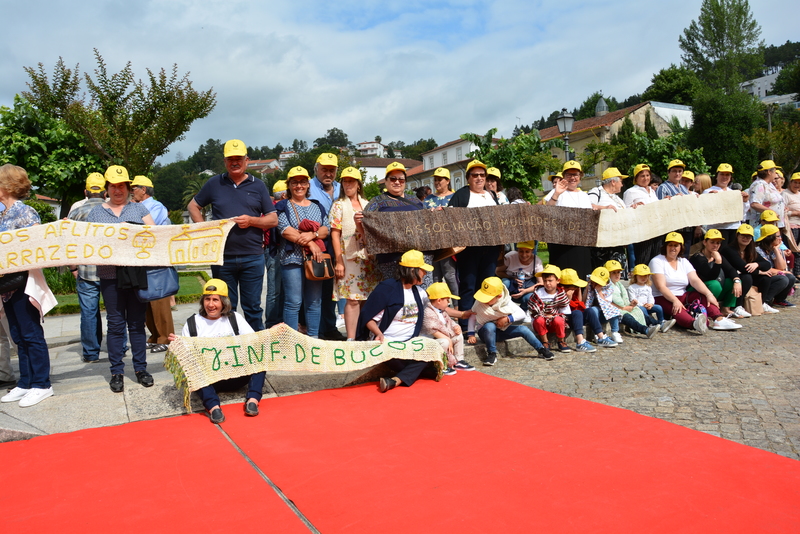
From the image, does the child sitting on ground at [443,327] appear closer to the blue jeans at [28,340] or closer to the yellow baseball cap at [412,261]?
the yellow baseball cap at [412,261]

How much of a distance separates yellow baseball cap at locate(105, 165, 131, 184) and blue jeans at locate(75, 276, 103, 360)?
1.78 meters

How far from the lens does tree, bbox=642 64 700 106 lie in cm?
6109

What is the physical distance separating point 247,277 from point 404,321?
64.1 inches

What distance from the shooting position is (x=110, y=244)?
215 inches

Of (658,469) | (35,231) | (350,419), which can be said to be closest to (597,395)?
(658,469)

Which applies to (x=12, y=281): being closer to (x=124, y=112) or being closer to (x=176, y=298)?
(x=176, y=298)

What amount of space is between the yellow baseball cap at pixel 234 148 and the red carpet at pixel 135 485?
8.94 feet

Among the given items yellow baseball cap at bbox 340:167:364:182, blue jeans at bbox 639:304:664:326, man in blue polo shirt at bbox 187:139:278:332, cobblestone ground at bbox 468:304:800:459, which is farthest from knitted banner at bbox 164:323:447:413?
blue jeans at bbox 639:304:664:326

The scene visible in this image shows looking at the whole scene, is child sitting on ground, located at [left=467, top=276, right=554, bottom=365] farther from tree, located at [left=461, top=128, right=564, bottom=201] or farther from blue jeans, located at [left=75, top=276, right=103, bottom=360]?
tree, located at [left=461, top=128, right=564, bottom=201]

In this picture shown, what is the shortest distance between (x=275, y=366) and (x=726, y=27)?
68039mm

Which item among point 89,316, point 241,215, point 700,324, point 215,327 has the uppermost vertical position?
point 241,215

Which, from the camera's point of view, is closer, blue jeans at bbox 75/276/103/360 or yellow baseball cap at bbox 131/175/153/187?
blue jeans at bbox 75/276/103/360

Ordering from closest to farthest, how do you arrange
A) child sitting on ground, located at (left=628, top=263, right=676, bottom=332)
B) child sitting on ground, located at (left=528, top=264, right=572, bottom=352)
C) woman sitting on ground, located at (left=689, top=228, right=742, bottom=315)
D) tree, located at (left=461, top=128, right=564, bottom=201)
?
child sitting on ground, located at (left=528, top=264, right=572, bottom=352), child sitting on ground, located at (left=628, top=263, right=676, bottom=332), woman sitting on ground, located at (left=689, top=228, right=742, bottom=315), tree, located at (left=461, top=128, right=564, bottom=201)

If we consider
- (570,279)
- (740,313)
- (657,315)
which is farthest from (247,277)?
(740,313)
